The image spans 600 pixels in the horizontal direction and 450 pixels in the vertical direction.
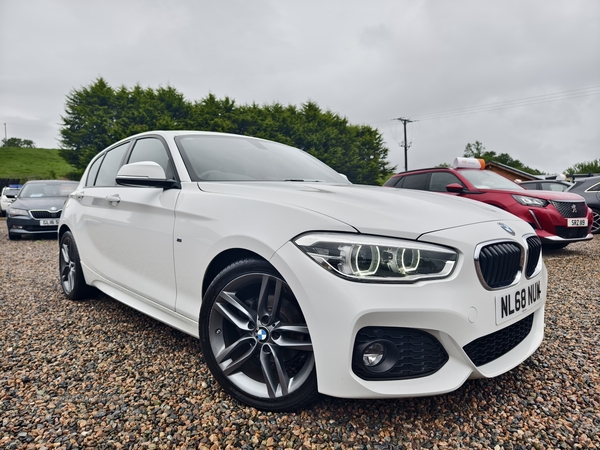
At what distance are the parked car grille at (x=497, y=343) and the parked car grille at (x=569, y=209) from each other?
472 cm

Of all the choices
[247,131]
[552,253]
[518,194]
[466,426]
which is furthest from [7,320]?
[247,131]

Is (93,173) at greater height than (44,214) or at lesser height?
greater

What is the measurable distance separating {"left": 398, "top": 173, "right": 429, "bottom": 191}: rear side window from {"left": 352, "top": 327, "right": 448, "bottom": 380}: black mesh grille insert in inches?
244

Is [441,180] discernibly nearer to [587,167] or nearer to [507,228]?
[507,228]

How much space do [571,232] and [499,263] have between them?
5210 mm

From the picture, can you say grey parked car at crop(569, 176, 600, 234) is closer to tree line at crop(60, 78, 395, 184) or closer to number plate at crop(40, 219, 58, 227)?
number plate at crop(40, 219, 58, 227)

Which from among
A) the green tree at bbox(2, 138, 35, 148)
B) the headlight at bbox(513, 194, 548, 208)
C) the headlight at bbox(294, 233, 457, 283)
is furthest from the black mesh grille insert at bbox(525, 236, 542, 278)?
the green tree at bbox(2, 138, 35, 148)

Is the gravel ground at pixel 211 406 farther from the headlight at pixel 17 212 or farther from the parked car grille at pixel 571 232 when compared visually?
the headlight at pixel 17 212

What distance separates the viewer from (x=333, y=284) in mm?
1564

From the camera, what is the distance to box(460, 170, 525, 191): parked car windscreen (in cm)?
671

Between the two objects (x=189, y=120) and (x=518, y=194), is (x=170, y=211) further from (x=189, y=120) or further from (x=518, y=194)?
(x=189, y=120)

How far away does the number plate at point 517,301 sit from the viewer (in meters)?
1.73

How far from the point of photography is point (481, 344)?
1.72m

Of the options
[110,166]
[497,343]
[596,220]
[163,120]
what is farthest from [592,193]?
[163,120]
